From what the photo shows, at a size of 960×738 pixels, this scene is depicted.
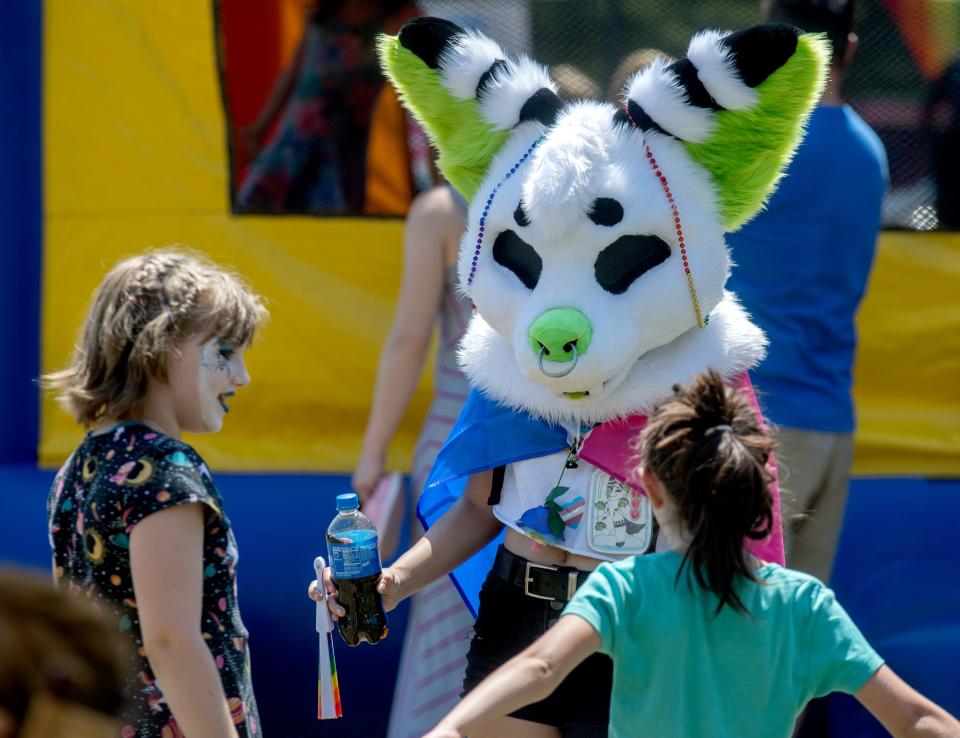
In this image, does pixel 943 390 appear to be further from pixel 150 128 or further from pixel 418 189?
pixel 150 128

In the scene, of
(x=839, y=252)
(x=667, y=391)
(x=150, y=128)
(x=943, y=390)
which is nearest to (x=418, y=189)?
(x=150, y=128)

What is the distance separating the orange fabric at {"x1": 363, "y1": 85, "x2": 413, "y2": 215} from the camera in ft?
12.9

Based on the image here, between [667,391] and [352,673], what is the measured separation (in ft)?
5.92

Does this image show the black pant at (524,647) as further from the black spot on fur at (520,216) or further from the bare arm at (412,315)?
the bare arm at (412,315)

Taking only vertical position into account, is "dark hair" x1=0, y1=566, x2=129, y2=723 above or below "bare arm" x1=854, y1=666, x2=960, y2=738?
above

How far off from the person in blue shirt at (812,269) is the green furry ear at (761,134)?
0.94 metres

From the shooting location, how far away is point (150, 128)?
404 centimetres

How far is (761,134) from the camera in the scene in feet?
7.56

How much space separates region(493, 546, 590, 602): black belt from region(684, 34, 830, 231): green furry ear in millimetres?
638

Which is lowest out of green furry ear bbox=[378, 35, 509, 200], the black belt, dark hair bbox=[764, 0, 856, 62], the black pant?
the black pant

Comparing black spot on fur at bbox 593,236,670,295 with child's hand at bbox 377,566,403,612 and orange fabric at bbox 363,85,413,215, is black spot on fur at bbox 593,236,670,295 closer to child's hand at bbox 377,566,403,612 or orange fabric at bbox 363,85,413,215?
child's hand at bbox 377,566,403,612

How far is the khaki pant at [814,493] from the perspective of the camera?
3289 millimetres

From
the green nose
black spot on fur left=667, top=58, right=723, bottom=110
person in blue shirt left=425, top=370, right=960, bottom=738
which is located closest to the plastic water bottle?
the green nose

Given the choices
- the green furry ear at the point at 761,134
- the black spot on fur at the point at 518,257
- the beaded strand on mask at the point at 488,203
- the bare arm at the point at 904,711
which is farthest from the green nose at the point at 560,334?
the bare arm at the point at 904,711
